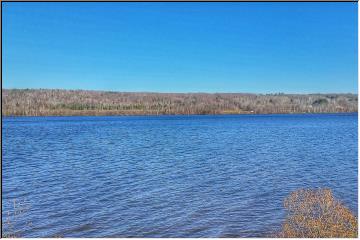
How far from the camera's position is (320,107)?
102875 millimetres

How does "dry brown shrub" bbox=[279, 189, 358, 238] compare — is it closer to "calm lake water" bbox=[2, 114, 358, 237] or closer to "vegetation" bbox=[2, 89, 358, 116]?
"calm lake water" bbox=[2, 114, 358, 237]

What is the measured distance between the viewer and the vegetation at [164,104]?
97.2m

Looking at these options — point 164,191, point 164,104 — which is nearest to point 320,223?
point 164,191

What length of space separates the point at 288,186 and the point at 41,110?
92.8 m

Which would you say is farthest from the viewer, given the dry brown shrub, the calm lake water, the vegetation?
the vegetation

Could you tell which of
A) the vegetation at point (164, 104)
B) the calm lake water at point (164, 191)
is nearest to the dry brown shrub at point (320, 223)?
the calm lake water at point (164, 191)

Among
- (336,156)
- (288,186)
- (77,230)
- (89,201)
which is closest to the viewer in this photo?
(77,230)

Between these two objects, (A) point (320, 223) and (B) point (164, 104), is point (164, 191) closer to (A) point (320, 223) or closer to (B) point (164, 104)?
(A) point (320, 223)

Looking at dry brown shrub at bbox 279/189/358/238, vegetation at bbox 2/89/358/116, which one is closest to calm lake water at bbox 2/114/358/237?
dry brown shrub at bbox 279/189/358/238

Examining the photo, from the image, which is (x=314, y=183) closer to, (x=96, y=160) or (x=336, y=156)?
(x=336, y=156)

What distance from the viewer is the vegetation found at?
97206 millimetres

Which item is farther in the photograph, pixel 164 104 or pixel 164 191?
pixel 164 104

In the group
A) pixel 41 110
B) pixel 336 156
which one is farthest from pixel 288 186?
pixel 41 110

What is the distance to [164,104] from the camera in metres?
121
